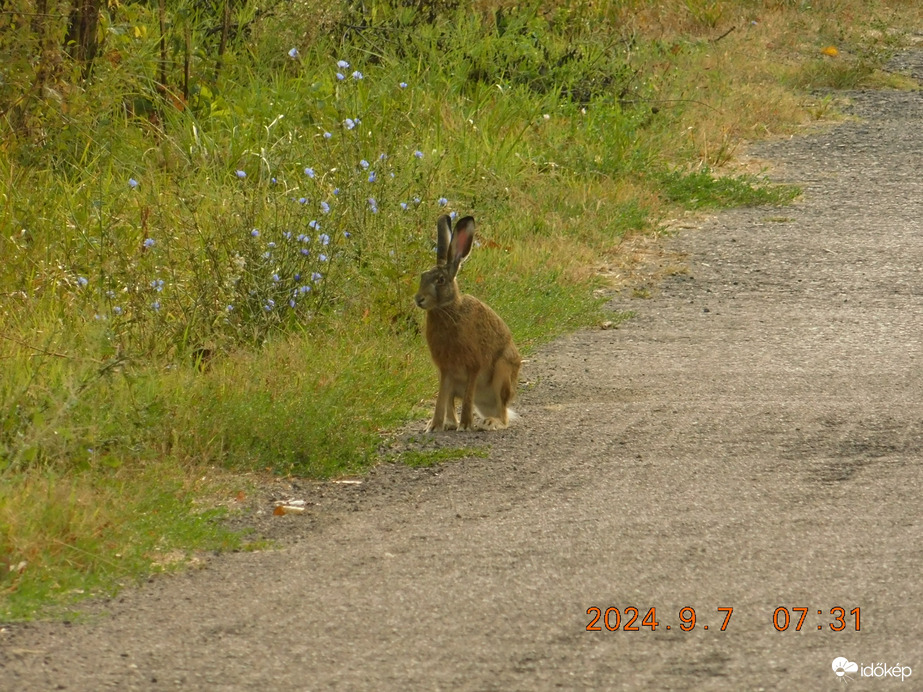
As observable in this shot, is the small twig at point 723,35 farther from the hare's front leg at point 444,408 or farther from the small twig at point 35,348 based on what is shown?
the small twig at point 35,348

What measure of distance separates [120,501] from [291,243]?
2580mm

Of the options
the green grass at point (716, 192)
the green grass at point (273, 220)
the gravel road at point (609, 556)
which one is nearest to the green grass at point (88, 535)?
the green grass at point (273, 220)

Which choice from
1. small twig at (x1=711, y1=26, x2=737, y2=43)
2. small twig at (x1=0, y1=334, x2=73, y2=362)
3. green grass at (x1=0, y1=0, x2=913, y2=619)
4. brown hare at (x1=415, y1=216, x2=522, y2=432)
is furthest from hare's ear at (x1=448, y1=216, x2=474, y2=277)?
small twig at (x1=711, y1=26, x2=737, y2=43)

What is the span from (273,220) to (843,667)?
15.4 ft

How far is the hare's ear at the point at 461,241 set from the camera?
6.54m

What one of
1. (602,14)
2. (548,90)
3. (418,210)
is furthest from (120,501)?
(602,14)

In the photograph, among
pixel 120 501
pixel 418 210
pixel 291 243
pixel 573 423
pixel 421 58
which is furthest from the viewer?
pixel 421 58

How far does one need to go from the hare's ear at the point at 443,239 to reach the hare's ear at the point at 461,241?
0.03m

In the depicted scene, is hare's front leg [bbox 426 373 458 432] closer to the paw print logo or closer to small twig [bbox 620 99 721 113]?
the paw print logo

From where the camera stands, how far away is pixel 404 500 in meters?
5.46

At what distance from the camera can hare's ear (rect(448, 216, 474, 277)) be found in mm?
6535

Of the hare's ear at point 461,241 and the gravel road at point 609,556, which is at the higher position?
the hare's ear at point 461,241

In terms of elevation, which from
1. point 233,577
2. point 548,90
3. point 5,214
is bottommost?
point 233,577

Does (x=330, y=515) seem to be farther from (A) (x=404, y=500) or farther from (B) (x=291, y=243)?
(B) (x=291, y=243)
